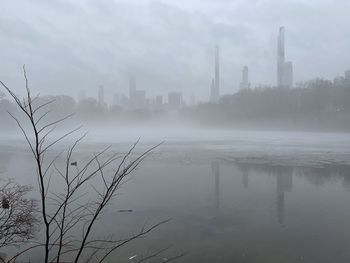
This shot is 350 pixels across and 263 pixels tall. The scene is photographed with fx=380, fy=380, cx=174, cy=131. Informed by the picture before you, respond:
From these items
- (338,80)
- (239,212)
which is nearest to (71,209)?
(239,212)

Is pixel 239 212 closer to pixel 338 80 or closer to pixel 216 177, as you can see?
pixel 216 177

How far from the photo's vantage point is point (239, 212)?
970 centimetres

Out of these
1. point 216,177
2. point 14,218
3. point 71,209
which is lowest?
point 71,209

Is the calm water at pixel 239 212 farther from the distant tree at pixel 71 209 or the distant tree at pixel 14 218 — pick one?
the distant tree at pixel 14 218

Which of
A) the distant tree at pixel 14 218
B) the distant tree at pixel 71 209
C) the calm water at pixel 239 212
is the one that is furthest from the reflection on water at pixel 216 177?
the distant tree at pixel 14 218

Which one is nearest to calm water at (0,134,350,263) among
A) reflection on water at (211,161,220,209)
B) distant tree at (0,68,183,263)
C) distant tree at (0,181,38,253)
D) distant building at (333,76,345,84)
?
reflection on water at (211,161,220,209)

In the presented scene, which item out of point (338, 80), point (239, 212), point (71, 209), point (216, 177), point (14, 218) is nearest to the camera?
point (14, 218)

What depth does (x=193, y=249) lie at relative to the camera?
711 cm

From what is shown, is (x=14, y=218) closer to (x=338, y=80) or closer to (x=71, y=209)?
(x=71, y=209)

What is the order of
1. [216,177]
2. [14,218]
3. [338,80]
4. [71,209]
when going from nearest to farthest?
[14,218] < [71,209] < [216,177] < [338,80]

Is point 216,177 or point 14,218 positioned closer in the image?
point 14,218

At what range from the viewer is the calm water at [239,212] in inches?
279

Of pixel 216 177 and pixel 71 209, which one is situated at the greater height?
pixel 216 177

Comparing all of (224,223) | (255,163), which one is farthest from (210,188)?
(255,163)
